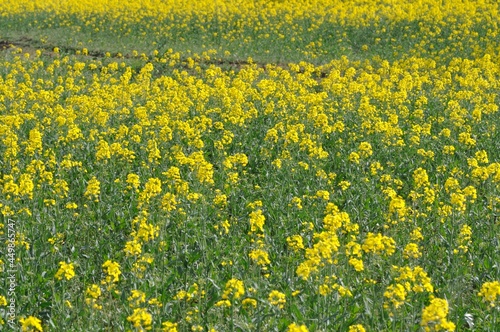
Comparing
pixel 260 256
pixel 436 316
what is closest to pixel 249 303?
pixel 260 256

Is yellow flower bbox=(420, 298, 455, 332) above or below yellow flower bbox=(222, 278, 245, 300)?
above

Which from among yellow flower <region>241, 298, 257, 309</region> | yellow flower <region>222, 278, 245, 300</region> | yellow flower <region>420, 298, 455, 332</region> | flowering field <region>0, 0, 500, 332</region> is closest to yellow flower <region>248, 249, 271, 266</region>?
flowering field <region>0, 0, 500, 332</region>

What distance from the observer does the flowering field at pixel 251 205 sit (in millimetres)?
5301

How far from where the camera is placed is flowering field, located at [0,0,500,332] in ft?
17.4

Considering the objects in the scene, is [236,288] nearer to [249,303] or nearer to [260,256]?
[249,303]

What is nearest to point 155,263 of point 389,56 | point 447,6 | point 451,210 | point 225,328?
point 225,328

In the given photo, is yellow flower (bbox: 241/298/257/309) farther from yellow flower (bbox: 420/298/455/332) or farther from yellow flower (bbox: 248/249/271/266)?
yellow flower (bbox: 420/298/455/332)

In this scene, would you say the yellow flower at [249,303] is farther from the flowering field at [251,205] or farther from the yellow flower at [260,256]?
the yellow flower at [260,256]

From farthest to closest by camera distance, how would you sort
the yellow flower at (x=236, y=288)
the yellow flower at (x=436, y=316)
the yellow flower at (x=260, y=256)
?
the yellow flower at (x=260, y=256) < the yellow flower at (x=236, y=288) < the yellow flower at (x=436, y=316)

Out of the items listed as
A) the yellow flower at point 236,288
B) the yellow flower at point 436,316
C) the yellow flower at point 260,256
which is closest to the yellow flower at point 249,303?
the yellow flower at point 236,288

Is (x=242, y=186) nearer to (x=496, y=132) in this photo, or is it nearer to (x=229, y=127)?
(x=229, y=127)

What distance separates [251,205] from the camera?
6.96 meters

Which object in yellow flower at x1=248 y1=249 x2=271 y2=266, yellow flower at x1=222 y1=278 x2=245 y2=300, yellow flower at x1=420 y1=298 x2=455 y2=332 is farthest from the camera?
yellow flower at x1=248 y1=249 x2=271 y2=266

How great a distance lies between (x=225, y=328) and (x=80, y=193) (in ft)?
11.2
